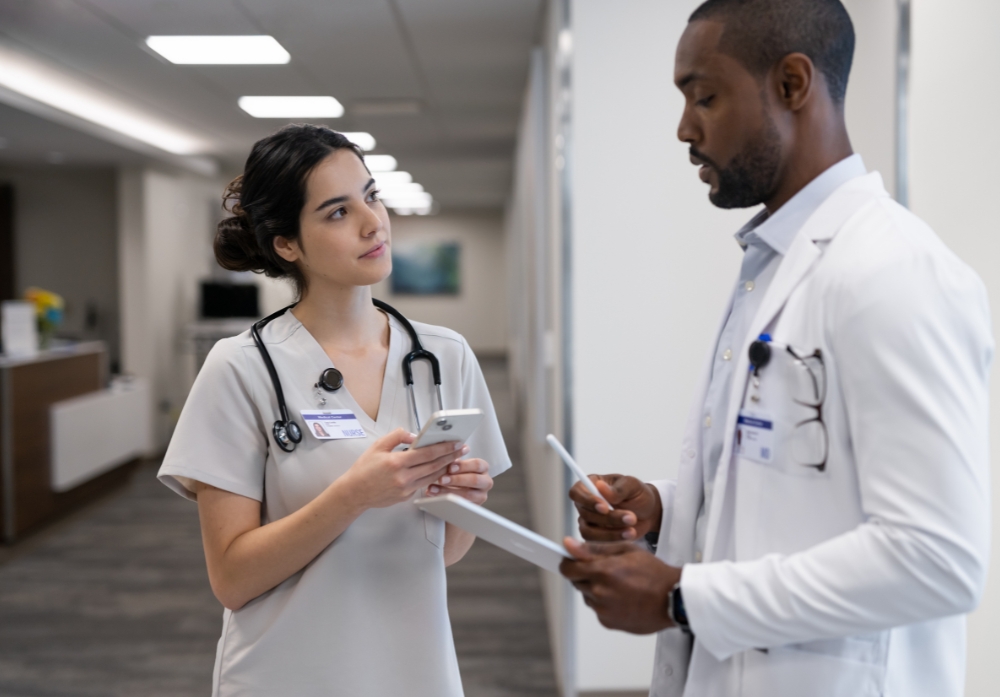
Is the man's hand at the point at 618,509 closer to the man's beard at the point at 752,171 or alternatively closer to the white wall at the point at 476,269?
the man's beard at the point at 752,171

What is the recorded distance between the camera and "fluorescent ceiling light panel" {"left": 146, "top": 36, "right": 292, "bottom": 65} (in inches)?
139

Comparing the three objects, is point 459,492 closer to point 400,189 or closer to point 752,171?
point 752,171

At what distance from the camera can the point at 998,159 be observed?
1.55 metres

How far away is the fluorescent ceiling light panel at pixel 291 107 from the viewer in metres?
4.80

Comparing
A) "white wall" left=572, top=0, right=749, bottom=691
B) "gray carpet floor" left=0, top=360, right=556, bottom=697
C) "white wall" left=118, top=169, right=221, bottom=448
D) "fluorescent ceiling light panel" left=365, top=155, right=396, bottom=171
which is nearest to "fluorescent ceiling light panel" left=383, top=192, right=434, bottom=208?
"fluorescent ceiling light panel" left=365, top=155, right=396, bottom=171

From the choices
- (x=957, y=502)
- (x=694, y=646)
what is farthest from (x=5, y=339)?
(x=957, y=502)

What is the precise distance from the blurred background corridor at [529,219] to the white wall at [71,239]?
672 millimetres

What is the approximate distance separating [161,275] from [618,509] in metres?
7.38

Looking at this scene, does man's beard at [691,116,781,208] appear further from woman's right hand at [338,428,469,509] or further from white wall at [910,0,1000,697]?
white wall at [910,0,1000,697]

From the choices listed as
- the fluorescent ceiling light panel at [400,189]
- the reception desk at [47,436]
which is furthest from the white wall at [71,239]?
the fluorescent ceiling light panel at [400,189]

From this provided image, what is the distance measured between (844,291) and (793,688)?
1.55 ft

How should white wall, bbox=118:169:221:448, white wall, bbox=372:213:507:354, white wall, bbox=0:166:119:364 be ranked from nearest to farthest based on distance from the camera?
white wall, bbox=118:169:221:448, white wall, bbox=0:166:119:364, white wall, bbox=372:213:507:354

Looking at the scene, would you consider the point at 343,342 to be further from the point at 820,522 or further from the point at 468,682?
the point at 468,682

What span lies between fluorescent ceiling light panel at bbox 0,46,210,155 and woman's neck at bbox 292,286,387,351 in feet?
11.8
